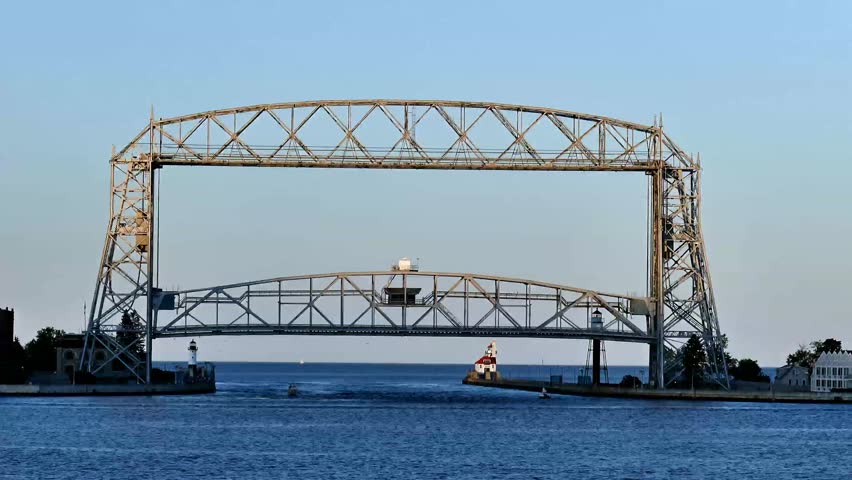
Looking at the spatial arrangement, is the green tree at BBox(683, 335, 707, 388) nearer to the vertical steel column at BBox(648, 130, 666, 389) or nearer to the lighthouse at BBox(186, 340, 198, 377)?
the vertical steel column at BBox(648, 130, 666, 389)

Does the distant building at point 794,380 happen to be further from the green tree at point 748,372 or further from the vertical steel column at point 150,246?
the vertical steel column at point 150,246

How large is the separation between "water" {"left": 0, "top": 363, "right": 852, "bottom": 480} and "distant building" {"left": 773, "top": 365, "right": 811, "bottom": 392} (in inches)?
478

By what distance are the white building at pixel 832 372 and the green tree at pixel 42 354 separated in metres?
59.9

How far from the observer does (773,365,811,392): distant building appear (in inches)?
4761

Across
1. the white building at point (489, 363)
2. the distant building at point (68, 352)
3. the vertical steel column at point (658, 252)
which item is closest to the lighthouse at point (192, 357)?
the distant building at point (68, 352)

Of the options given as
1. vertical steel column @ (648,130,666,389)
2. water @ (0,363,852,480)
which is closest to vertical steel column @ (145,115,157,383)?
water @ (0,363,852,480)

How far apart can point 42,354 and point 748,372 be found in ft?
195

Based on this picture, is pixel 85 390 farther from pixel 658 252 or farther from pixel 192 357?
pixel 658 252

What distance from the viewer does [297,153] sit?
339 feet

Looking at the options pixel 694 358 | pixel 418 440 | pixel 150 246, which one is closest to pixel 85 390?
pixel 150 246

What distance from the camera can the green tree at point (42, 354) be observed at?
5669 inches

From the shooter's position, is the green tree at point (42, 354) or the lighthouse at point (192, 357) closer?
the lighthouse at point (192, 357)

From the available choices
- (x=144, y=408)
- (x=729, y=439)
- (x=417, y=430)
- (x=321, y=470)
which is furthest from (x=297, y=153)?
(x=321, y=470)

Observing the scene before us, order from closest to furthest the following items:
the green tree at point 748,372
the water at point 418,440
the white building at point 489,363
Result: the water at point 418,440, the green tree at point 748,372, the white building at point 489,363
